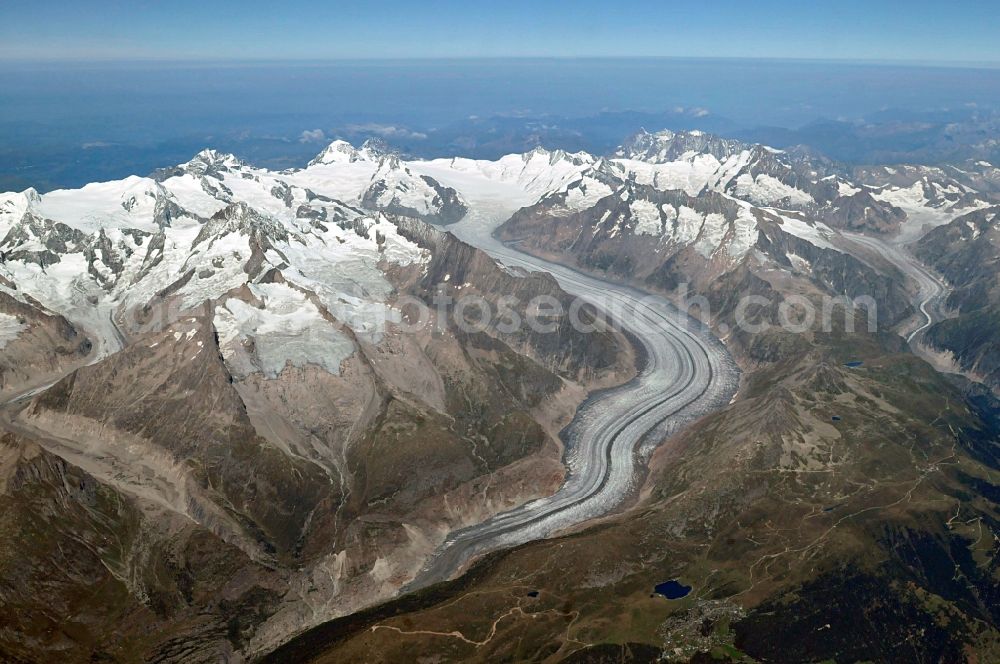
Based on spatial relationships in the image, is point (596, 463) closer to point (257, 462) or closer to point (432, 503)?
point (432, 503)

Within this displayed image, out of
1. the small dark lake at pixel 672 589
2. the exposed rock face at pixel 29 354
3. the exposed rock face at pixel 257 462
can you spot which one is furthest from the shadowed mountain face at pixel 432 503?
the small dark lake at pixel 672 589

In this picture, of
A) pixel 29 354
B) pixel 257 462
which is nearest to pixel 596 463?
pixel 257 462

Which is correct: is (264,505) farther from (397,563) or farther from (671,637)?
(671,637)

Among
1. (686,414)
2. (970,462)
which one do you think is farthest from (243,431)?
(970,462)

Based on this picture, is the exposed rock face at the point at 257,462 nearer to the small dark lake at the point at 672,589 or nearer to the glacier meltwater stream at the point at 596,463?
the glacier meltwater stream at the point at 596,463

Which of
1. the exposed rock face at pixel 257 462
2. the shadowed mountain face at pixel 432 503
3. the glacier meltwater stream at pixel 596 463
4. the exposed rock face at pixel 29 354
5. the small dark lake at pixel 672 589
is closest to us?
the shadowed mountain face at pixel 432 503

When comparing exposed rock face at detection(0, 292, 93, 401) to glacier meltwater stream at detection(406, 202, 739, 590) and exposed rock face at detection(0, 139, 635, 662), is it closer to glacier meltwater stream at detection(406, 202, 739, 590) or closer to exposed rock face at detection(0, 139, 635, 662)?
exposed rock face at detection(0, 139, 635, 662)

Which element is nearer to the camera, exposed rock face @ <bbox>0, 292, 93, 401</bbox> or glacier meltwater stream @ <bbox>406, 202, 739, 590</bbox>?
glacier meltwater stream @ <bbox>406, 202, 739, 590</bbox>

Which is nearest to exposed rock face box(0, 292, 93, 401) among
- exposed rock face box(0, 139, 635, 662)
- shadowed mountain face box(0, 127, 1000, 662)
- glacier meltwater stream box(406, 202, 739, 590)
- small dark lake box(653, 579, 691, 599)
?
exposed rock face box(0, 139, 635, 662)

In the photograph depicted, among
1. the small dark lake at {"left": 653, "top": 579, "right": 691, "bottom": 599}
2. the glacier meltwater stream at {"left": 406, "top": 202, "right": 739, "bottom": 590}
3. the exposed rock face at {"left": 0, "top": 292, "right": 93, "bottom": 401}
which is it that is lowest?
the glacier meltwater stream at {"left": 406, "top": 202, "right": 739, "bottom": 590}
